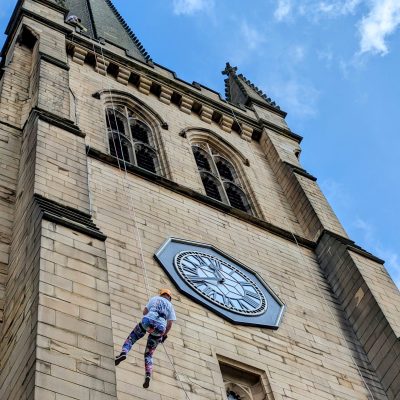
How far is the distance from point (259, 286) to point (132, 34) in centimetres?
2320

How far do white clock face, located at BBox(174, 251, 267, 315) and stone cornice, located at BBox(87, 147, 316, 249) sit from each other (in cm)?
215

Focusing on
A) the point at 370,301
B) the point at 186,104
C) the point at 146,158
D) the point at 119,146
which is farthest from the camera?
the point at 186,104

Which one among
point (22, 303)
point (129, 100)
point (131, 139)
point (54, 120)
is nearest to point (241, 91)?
point (129, 100)

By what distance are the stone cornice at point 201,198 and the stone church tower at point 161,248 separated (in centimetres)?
3

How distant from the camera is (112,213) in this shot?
14.6 meters

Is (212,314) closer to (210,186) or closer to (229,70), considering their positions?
(210,186)

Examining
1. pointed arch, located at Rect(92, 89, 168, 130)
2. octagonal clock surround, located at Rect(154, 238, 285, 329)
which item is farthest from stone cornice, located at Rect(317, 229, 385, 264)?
pointed arch, located at Rect(92, 89, 168, 130)

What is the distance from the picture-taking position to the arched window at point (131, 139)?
1906 cm

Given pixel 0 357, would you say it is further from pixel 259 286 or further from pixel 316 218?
pixel 316 218

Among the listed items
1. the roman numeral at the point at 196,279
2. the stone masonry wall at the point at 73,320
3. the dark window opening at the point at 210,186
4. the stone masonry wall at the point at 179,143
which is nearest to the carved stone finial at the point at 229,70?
the stone masonry wall at the point at 179,143

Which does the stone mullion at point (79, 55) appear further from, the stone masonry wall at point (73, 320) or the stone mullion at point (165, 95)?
the stone masonry wall at point (73, 320)

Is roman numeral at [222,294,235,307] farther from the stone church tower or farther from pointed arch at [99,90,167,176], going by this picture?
pointed arch at [99,90,167,176]

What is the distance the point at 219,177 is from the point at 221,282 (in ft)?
20.4

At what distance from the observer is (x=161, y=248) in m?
14.4
